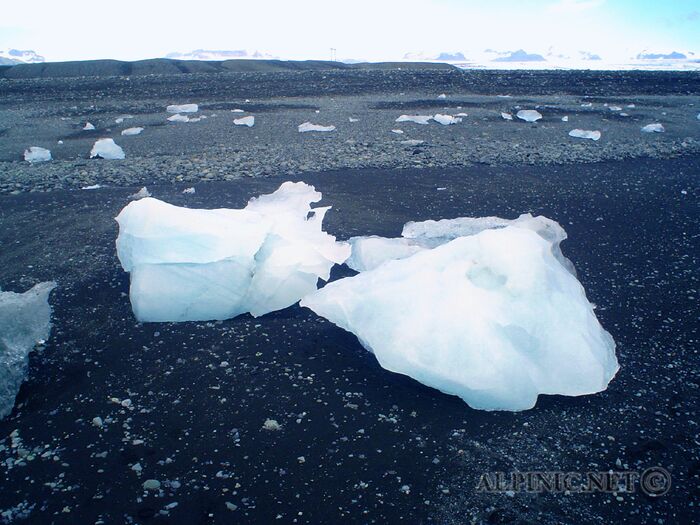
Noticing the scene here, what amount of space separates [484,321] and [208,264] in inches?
58.2

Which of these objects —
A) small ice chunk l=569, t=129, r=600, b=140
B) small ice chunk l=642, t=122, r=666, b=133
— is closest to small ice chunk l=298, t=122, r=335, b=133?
small ice chunk l=569, t=129, r=600, b=140

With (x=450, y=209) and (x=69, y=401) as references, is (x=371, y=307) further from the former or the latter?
(x=450, y=209)

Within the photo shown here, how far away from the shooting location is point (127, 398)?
6.73ft

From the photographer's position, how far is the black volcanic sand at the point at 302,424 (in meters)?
1.59

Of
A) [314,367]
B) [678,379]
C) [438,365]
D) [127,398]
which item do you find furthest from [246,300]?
[678,379]

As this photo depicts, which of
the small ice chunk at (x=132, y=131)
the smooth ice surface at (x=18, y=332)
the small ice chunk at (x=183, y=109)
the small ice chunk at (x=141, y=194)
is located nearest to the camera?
the smooth ice surface at (x=18, y=332)

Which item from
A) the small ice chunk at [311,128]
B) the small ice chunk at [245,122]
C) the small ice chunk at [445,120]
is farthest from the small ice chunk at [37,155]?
the small ice chunk at [445,120]

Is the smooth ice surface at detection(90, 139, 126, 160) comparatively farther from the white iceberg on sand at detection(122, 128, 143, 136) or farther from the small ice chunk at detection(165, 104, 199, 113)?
the small ice chunk at detection(165, 104, 199, 113)

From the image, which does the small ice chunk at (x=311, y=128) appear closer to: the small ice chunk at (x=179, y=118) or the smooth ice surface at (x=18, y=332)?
the small ice chunk at (x=179, y=118)

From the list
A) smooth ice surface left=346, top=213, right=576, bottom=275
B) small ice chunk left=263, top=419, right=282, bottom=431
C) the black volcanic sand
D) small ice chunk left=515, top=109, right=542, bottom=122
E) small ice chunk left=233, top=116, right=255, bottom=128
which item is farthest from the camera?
small ice chunk left=515, top=109, right=542, bottom=122

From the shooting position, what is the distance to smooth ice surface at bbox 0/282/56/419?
202 centimetres

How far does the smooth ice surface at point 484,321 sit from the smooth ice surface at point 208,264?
1.16 ft

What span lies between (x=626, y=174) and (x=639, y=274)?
262 centimetres

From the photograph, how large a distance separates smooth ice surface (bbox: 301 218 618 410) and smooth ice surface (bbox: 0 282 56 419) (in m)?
1.38
